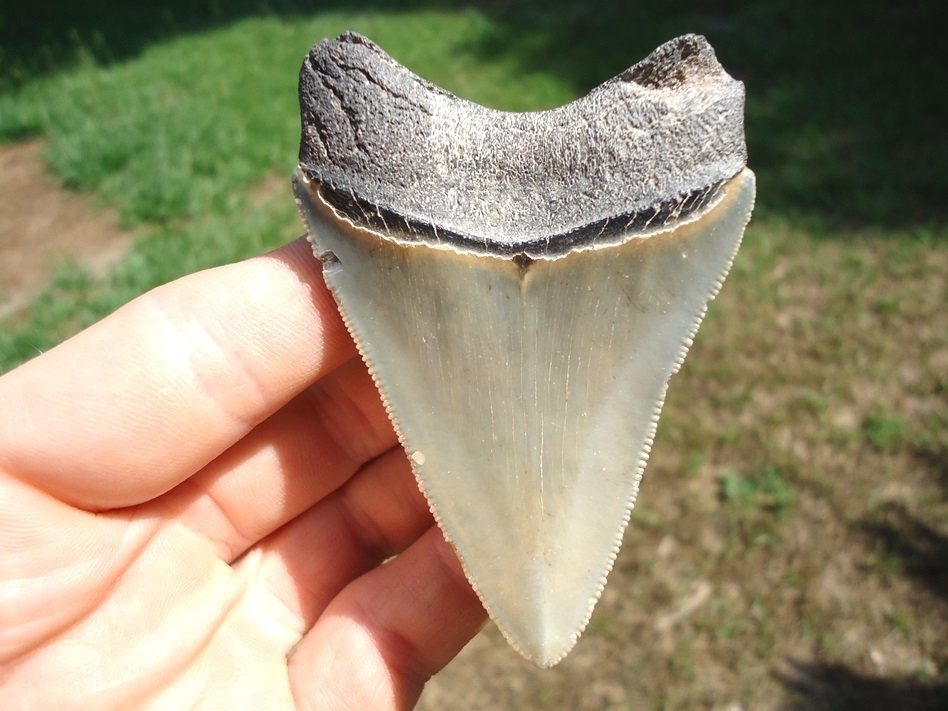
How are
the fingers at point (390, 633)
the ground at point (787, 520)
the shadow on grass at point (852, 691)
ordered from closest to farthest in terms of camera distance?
the fingers at point (390, 633)
the shadow on grass at point (852, 691)
the ground at point (787, 520)

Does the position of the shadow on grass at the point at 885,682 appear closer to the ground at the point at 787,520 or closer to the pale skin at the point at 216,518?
the ground at the point at 787,520

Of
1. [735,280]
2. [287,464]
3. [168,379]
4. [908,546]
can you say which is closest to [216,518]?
[287,464]

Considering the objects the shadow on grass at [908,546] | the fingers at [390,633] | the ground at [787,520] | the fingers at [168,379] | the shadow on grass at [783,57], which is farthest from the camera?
the shadow on grass at [783,57]

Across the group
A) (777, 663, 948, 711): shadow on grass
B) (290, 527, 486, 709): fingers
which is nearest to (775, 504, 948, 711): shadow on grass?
(777, 663, 948, 711): shadow on grass

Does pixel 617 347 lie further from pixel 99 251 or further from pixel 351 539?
pixel 99 251

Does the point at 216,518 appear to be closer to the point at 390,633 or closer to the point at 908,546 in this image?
the point at 390,633

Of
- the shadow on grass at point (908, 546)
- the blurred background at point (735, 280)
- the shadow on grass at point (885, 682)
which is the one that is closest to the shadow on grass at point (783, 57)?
the blurred background at point (735, 280)
